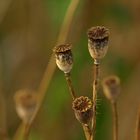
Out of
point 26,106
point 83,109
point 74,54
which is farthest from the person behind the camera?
point 74,54

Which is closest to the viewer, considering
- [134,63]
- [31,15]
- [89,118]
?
[89,118]

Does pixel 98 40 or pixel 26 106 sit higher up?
pixel 98 40

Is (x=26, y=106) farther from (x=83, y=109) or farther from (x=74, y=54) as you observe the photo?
(x=74, y=54)

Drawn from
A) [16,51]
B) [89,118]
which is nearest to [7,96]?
[16,51]

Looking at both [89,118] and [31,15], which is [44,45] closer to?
[31,15]

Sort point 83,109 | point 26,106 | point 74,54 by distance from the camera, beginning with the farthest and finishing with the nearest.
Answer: point 74,54
point 26,106
point 83,109

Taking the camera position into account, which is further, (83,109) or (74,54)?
(74,54)

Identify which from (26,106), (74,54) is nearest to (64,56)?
(26,106)
